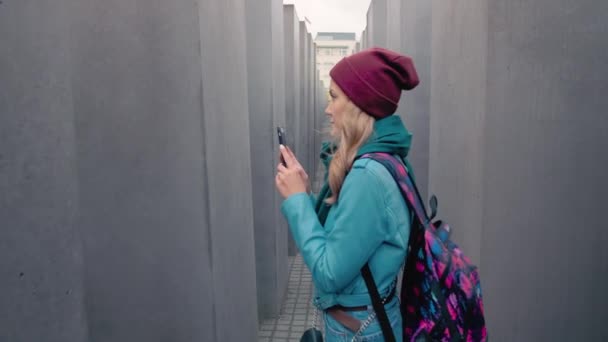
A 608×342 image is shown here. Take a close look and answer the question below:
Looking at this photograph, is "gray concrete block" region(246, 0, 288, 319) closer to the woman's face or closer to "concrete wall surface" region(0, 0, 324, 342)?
"concrete wall surface" region(0, 0, 324, 342)

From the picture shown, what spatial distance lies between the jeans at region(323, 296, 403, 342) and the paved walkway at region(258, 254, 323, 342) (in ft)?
12.4

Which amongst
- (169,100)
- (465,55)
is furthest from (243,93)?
(465,55)

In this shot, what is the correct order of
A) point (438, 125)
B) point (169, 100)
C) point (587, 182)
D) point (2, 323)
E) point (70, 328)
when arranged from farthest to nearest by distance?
point (438, 125) < point (587, 182) < point (169, 100) < point (70, 328) < point (2, 323)

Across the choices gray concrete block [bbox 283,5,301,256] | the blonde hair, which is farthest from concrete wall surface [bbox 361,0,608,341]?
gray concrete block [bbox 283,5,301,256]

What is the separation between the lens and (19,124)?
1097 millimetres

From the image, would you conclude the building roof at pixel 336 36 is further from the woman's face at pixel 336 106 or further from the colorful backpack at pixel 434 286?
the colorful backpack at pixel 434 286

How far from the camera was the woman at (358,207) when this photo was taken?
163cm

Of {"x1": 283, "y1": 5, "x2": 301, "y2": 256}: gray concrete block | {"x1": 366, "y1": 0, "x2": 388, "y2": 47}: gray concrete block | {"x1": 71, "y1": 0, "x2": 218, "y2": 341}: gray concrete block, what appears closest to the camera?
{"x1": 71, "y1": 0, "x2": 218, "y2": 341}: gray concrete block

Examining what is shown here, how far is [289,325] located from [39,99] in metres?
5.09

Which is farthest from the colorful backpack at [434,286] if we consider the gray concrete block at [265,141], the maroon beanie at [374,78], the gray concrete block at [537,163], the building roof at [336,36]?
the building roof at [336,36]

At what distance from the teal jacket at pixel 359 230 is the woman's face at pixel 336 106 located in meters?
0.13

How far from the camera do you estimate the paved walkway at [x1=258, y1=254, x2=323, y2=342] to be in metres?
5.59

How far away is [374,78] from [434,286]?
691 millimetres

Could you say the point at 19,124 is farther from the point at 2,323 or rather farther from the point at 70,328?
the point at 70,328
